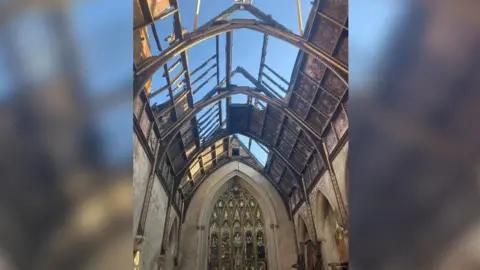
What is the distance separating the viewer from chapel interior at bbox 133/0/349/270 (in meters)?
4.23

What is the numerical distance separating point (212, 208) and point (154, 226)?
419cm

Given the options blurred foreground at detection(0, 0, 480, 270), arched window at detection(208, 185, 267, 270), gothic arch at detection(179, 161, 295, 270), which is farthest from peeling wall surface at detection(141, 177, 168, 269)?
blurred foreground at detection(0, 0, 480, 270)

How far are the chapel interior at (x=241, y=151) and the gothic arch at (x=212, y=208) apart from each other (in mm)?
24

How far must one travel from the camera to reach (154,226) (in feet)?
18.4

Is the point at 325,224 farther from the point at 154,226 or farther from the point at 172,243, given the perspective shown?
the point at 172,243
